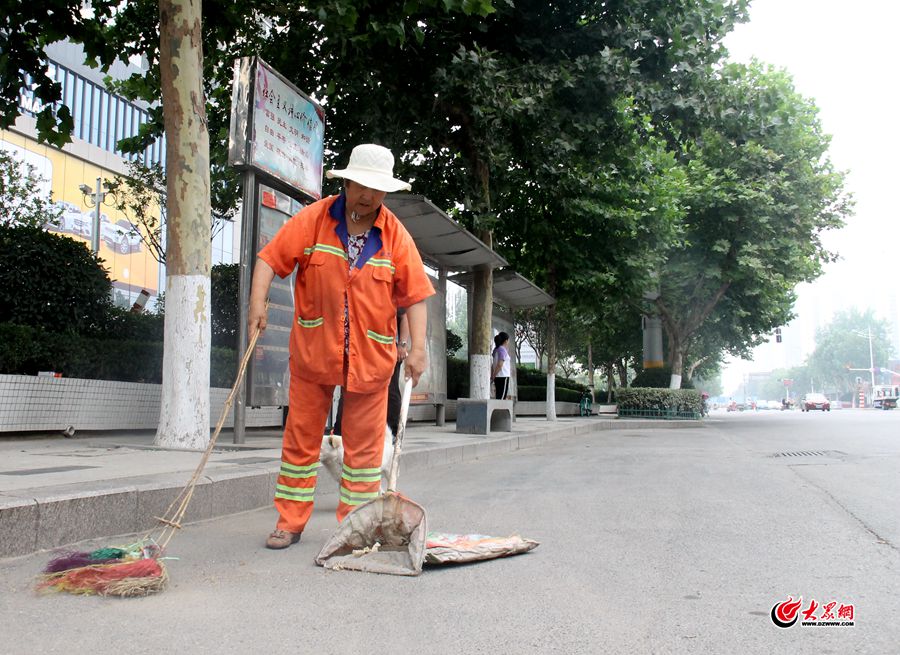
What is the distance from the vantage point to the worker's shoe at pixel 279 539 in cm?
371

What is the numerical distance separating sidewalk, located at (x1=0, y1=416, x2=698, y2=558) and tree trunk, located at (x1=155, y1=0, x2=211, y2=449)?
1.23 ft

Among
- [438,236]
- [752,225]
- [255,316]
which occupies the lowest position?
[255,316]

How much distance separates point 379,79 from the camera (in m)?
11.5

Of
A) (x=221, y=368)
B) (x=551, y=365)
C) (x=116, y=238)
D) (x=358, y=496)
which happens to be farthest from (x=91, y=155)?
(x=358, y=496)

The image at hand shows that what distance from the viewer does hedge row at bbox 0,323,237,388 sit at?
792 centimetres

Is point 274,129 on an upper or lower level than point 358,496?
upper

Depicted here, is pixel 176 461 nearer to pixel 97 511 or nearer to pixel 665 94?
pixel 97 511

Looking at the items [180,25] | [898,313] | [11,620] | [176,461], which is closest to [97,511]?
[11,620]

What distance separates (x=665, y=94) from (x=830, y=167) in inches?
705

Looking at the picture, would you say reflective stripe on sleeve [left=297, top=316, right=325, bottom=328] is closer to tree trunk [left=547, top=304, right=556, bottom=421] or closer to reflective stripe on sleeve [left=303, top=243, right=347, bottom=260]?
reflective stripe on sleeve [left=303, top=243, right=347, bottom=260]

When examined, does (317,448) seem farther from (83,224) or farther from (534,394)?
(83,224)

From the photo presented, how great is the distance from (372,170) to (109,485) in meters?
2.22

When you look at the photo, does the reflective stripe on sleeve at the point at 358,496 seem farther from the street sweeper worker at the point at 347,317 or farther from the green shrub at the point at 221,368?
the green shrub at the point at 221,368

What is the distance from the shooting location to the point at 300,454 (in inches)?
151
